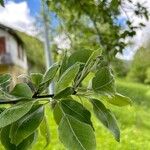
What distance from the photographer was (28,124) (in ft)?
4.92

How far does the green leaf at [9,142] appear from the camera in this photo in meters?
1.62

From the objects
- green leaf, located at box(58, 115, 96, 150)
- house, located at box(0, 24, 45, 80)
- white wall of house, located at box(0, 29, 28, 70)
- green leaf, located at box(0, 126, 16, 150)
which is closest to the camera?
green leaf, located at box(58, 115, 96, 150)

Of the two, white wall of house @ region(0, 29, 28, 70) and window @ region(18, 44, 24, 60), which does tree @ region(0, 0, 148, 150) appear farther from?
window @ region(18, 44, 24, 60)

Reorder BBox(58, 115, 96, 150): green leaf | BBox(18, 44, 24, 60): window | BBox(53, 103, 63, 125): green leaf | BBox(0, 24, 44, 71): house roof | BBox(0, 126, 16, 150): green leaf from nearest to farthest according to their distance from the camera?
BBox(58, 115, 96, 150): green leaf → BBox(53, 103, 63, 125): green leaf → BBox(0, 126, 16, 150): green leaf → BBox(18, 44, 24, 60): window → BBox(0, 24, 44, 71): house roof

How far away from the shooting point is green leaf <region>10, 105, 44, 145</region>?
4.91 feet

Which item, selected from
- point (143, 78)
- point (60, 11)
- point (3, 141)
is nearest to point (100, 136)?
point (60, 11)

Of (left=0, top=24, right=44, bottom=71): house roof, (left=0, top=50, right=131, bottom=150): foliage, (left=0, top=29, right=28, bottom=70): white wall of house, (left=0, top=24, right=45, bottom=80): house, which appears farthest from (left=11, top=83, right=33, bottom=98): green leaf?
(left=0, top=24, right=44, bottom=71): house roof

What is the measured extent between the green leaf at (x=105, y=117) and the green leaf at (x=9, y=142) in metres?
0.20

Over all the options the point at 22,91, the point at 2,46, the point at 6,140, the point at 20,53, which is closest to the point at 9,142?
the point at 6,140

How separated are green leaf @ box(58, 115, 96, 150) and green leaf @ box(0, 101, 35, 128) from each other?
0.31 feet

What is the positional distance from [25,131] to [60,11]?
4.98 metres

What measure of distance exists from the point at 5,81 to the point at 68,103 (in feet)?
0.82

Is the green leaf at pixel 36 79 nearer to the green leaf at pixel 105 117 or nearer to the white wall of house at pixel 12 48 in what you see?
the green leaf at pixel 105 117

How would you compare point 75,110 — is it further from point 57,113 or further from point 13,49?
point 13,49
